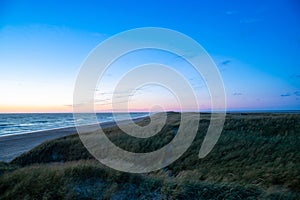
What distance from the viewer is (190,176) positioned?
852 centimetres

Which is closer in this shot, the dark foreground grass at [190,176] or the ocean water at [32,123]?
the dark foreground grass at [190,176]

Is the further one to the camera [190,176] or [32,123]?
[32,123]

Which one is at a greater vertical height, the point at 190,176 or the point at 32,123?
the point at 190,176

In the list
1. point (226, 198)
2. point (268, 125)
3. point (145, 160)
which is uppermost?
point (268, 125)

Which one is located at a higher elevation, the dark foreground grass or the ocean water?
the dark foreground grass

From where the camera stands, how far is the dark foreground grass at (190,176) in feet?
20.3

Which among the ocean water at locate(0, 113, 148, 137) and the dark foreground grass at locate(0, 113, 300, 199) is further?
the ocean water at locate(0, 113, 148, 137)

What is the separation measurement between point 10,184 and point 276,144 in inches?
576

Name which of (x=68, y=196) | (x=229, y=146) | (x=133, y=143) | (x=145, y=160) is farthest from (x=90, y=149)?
(x=68, y=196)

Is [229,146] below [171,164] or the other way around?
the other way around

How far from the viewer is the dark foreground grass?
619 cm

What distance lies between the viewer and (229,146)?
47.8ft

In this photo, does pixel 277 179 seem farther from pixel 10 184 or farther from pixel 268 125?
pixel 268 125

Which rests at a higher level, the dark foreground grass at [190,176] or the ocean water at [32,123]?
the dark foreground grass at [190,176]
